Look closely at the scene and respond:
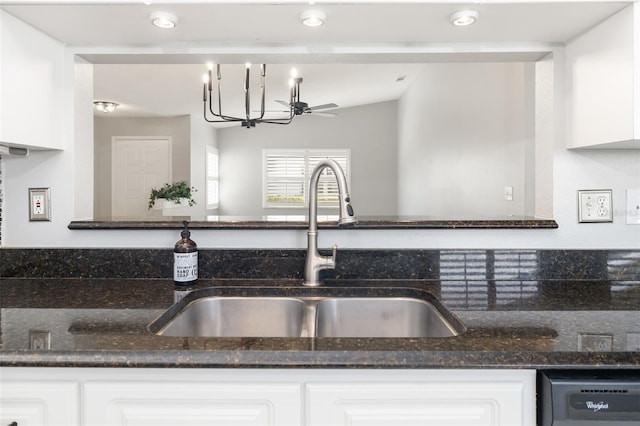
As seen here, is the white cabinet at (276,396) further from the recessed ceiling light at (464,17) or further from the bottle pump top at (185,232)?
the recessed ceiling light at (464,17)

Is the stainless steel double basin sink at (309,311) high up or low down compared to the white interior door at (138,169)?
down

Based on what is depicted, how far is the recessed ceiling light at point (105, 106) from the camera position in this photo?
528cm

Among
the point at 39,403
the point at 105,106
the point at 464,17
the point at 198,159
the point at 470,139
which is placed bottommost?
the point at 39,403

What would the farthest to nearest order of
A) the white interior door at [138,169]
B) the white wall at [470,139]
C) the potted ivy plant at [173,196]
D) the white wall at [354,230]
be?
the white interior door at [138,169] < the potted ivy plant at [173,196] < the white wall at [470,139] < the white wall at [354,230]

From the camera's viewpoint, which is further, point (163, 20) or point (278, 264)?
point (278, 264)

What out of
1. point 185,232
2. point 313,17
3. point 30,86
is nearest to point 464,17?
point 313,17

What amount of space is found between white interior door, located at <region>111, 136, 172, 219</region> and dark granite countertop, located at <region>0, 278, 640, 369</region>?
17.7 feet

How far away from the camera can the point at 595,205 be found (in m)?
1.39

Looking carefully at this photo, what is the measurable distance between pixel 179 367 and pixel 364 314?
649 mm

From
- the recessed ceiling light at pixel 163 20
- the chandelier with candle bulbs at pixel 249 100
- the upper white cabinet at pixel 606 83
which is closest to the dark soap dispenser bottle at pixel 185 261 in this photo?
the recessed ceiling light at pixel 163 20

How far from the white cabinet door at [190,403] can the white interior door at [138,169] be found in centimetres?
582

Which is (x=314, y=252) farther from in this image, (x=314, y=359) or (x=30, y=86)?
(x=30, y=86)

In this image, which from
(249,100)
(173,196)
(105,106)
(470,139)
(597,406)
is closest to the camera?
(597,406)

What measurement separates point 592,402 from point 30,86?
5.45 feet
